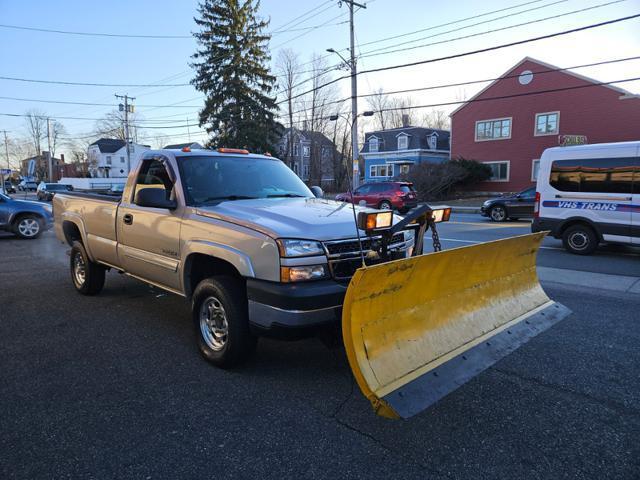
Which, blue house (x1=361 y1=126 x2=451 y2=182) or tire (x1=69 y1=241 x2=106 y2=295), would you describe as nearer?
tire (x1=69 y1=241 x2=106 y2=295)

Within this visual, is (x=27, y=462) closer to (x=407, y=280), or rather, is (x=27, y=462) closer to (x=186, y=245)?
(x=186, y=245)

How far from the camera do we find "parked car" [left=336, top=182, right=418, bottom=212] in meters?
23.3

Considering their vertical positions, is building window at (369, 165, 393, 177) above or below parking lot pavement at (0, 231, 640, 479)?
above

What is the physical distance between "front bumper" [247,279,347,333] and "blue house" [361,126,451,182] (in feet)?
139

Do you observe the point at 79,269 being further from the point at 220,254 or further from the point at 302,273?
the point at 302,273

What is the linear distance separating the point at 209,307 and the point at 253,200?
3.77ft

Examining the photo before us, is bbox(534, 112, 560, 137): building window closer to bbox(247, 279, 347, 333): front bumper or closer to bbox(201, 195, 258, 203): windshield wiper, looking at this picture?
bbox(201, 195, 258, 203): windshield wiper

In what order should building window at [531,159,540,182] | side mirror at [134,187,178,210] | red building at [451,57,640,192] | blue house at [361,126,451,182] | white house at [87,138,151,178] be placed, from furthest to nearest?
white house at [87,138,151,178] < blue house at [361,126,451,182] < building window at [531,159,540,182] < red building at [451,57,640,192] < side mirror at [134,187,178,210]

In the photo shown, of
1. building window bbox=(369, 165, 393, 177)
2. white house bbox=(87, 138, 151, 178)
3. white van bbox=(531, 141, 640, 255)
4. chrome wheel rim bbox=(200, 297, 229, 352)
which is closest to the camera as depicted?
chrome wheel rim bbox=(200, 297, 229, 352)

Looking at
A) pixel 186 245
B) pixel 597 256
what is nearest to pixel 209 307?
pixel 186 245

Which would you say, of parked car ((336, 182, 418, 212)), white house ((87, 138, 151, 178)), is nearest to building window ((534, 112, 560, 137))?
parked car ((336, 182, 418, 212))

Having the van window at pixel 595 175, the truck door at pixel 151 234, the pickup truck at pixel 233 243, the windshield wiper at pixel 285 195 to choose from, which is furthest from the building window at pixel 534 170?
the truck door at pixel 151 234

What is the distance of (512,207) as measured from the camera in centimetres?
1855

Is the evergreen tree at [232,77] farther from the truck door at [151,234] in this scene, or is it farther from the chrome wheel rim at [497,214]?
the truck door at [151,234]
